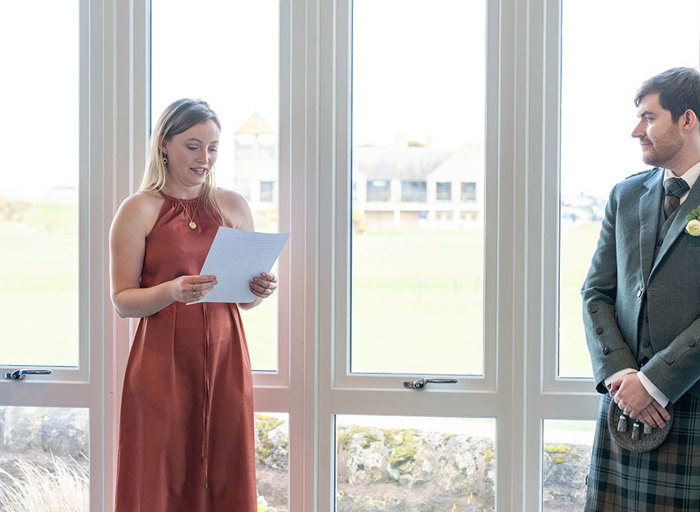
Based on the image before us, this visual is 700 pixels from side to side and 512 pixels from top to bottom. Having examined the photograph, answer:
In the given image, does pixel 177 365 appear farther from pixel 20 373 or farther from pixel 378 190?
pixel 378 190

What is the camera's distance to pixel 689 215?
5.75 ft

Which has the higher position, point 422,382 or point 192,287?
point 192,287

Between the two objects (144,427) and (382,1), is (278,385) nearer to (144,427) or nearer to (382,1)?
(144,427)

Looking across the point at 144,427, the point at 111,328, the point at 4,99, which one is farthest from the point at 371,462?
the point at 4,99

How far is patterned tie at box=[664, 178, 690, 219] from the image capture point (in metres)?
1.83

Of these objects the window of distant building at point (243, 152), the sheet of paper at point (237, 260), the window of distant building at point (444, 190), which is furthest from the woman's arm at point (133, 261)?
the window of distant building at point (444, 190)

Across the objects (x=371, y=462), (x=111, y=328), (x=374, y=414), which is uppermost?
(x=111, y=328)

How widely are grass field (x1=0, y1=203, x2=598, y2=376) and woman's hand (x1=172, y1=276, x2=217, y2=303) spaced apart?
0.51m

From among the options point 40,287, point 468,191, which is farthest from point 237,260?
point 40,287

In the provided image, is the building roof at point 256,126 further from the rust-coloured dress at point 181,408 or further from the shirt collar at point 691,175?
the shirt collar at point 691,175

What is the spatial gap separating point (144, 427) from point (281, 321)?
580 mm

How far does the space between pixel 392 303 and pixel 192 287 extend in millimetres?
764

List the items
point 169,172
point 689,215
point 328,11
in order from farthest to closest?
1. point 328,11
2. point 169,172
3. point 689,215

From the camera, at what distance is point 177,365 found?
200 cm
